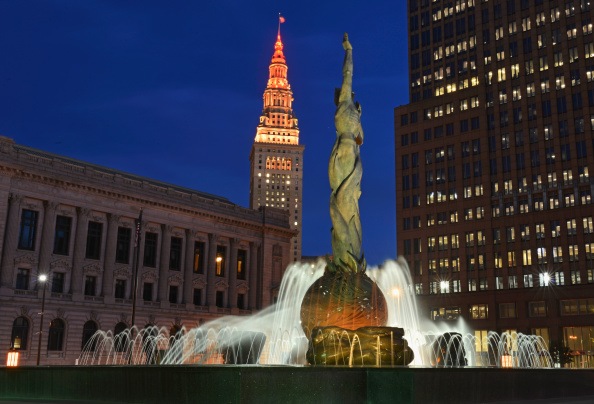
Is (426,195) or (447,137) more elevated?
(447,137)

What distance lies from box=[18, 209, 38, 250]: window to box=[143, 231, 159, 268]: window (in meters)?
14.1

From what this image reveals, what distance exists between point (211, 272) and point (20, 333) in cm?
2656

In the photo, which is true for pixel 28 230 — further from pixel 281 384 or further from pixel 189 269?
pixel 281 384

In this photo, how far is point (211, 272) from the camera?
8400 cm

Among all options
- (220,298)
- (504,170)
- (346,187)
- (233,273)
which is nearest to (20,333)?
(220,298)

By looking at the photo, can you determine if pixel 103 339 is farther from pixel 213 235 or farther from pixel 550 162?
pixel 550 162

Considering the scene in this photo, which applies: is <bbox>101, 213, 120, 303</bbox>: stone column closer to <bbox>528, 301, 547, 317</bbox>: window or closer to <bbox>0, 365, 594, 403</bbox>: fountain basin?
<bbox>0, 365, 594, 403</bbox>: fountain basin

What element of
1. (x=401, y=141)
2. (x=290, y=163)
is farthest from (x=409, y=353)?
(x=290, y=163)

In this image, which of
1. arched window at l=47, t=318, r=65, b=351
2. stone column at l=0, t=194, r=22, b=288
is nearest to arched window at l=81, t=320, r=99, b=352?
arched window at l=47, t=318, r=65, b=351

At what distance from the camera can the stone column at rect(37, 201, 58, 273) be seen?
66.2 metres

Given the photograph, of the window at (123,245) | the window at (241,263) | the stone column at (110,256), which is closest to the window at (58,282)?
the stone column at (110,256)

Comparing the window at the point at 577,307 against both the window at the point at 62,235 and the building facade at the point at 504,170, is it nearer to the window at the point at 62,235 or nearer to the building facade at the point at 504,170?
the building facade at the point at 504,170

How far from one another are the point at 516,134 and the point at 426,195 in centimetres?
1731

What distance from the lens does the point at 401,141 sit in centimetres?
11269
